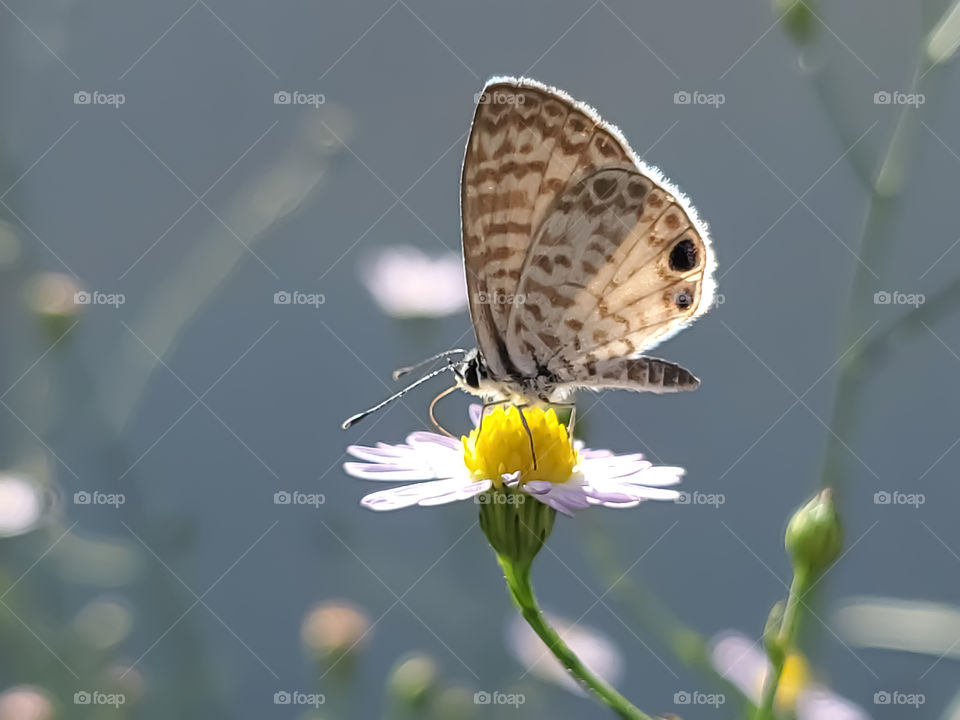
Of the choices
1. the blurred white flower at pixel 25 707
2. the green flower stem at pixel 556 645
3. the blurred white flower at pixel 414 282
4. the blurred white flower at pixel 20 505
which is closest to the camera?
the green flower stem at pixel 556 645

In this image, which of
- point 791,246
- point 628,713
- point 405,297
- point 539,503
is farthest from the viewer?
point 791,246

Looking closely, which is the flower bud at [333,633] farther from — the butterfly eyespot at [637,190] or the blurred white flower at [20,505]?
the butterfly eyespot at [637,190]

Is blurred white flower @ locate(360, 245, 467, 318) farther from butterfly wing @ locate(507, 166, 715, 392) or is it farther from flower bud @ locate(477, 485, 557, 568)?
flower bud @ locate(477, 485, 557, 568)

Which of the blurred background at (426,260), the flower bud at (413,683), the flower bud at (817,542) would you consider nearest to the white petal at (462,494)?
the flower bud at (817,542)

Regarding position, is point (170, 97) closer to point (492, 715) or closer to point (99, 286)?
point (99, 286)

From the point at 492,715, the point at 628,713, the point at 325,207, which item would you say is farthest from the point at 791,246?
the point at 628,713

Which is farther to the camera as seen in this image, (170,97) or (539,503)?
(170,97)

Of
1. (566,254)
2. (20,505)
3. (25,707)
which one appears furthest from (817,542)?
(20,505)
